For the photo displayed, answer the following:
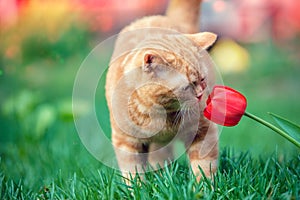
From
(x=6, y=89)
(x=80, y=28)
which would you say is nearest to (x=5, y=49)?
(x=6, y=89)

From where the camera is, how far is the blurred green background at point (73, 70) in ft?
8.70

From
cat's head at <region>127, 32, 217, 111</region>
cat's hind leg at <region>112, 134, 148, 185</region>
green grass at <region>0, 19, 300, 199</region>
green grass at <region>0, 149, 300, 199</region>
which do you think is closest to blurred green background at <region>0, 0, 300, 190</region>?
green grass at <region>0, 19, 300, 199</region>

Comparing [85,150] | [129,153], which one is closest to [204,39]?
[129,153]

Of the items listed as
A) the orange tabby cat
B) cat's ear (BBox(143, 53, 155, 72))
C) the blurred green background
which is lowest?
the blurred green background

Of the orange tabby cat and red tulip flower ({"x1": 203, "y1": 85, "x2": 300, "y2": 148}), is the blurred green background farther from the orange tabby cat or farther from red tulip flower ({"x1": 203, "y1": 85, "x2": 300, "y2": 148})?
red tulip flower ({"x1": 203, "y1": 85, "x2": 300, "y2": 148})

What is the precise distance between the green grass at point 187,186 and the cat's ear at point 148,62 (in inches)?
12.6

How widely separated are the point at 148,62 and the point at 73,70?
10.4ft

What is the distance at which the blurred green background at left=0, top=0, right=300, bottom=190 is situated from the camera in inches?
104

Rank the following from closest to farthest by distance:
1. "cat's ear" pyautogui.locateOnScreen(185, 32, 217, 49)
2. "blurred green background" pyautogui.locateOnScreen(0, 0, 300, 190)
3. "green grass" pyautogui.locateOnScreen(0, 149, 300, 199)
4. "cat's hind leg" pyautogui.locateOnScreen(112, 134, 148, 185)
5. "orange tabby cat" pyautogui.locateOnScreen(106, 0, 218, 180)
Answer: "green grass" pyautogui.locateOnScreen(0, 149, 300, 199) < "orange tabby cat" pyautogui.locateOnScreen(106, 0, 218, 180) < "cat's ear" pyautogui.locateOnScreen(185, 32, 217, 49) < "cat's hind leg" pyautogui.locateOnScreen(112, 134, 148, 185) < "blurred green background" pyautogui.locateOnScreen(0, 0, 300, 190)

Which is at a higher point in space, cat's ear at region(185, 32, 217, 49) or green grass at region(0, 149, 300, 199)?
cat's ear at region(185, 32, 217, 49)

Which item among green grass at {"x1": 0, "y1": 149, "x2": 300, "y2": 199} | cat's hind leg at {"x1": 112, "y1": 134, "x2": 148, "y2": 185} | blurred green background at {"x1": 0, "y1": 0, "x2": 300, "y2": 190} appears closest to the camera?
green grass at {"x1": 0, "y1": 149, "x2": 300, "y2": 199}

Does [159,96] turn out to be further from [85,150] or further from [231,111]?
[85,150]

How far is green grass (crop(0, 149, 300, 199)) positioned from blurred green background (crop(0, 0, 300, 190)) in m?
0.33

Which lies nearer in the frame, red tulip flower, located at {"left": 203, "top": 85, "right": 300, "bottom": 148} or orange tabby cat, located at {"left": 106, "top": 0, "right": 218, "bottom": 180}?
red tulip flower, located at {"left": 203, "top": 85, "right": 300, "bottom": 148}
